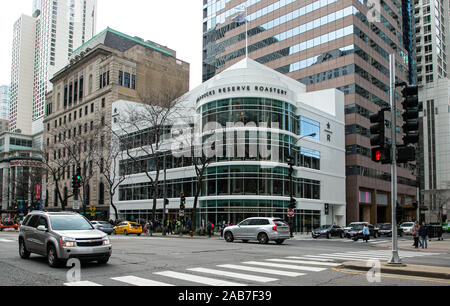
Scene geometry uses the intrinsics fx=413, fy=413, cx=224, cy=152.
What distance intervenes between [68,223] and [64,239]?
3.83 feet

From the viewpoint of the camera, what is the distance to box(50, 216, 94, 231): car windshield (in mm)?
12703

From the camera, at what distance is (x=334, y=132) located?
56.1 meters

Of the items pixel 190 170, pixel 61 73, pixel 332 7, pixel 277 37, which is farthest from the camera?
pixel 61 73

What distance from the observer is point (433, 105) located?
349 feet

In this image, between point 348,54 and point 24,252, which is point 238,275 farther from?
point 348,54

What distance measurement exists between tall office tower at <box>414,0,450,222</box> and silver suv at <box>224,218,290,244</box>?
8458 cm

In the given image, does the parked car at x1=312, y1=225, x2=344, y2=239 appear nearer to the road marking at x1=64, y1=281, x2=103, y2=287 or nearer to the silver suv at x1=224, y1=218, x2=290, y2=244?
the silver suv at x1=224, y1=218, x2=290, y2=244

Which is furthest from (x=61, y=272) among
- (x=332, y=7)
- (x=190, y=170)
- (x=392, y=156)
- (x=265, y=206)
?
(x=332, y=7)

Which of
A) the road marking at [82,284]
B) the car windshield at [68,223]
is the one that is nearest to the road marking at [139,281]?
the road marking at [82,284]

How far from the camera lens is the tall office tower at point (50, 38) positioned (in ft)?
570

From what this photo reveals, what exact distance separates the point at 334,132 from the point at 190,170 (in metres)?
20.6

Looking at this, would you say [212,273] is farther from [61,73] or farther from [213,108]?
[61,73]

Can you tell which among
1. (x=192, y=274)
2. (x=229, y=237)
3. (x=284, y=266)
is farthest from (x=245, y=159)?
(x=192, y=274)

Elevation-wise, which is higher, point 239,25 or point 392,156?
point 239,25
